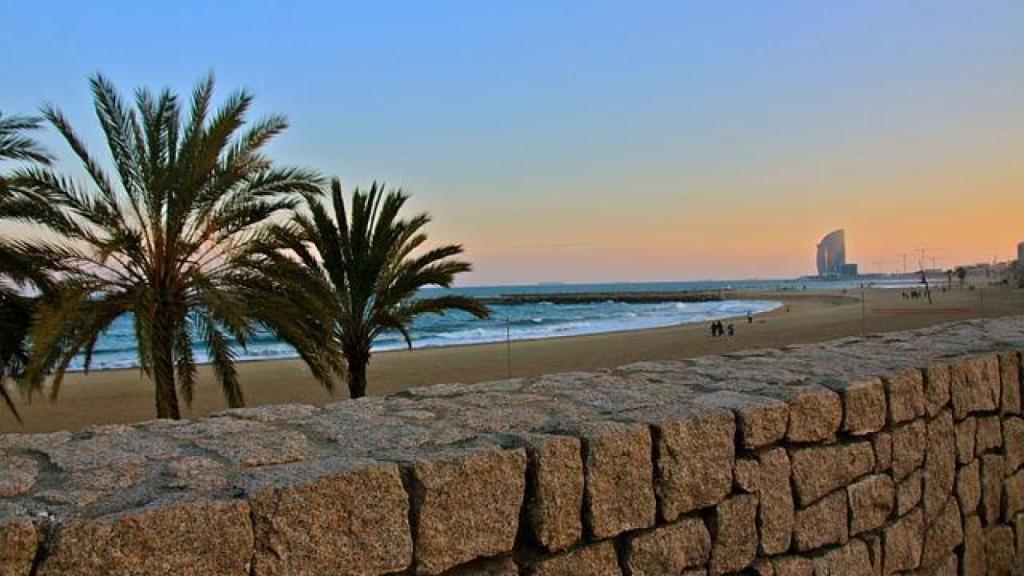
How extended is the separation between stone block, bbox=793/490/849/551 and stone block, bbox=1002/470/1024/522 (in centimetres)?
169

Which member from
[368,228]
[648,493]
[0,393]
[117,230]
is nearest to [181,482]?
[648,493]

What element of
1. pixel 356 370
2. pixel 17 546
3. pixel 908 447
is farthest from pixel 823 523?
pixel 356 370

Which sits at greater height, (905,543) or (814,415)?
(814,415)

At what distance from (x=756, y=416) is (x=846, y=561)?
889mm

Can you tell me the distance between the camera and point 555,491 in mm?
2391

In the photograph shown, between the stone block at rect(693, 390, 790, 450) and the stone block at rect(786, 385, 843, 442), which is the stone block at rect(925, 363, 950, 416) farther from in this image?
the stone block at rect(693, 390, 790, 450)

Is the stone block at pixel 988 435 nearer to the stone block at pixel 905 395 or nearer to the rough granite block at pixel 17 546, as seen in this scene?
the stone block at pixel 905 395

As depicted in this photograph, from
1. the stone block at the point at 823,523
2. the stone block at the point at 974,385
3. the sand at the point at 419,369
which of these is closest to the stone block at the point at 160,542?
the stone block at the point at 823,523

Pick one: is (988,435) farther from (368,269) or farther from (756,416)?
(368,269)

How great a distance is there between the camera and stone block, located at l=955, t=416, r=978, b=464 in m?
4.07

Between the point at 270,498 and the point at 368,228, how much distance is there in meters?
10.1

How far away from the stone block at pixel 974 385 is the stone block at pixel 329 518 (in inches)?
125

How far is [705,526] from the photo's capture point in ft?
9.24

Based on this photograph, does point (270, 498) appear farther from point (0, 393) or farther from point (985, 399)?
point (0, 393)
